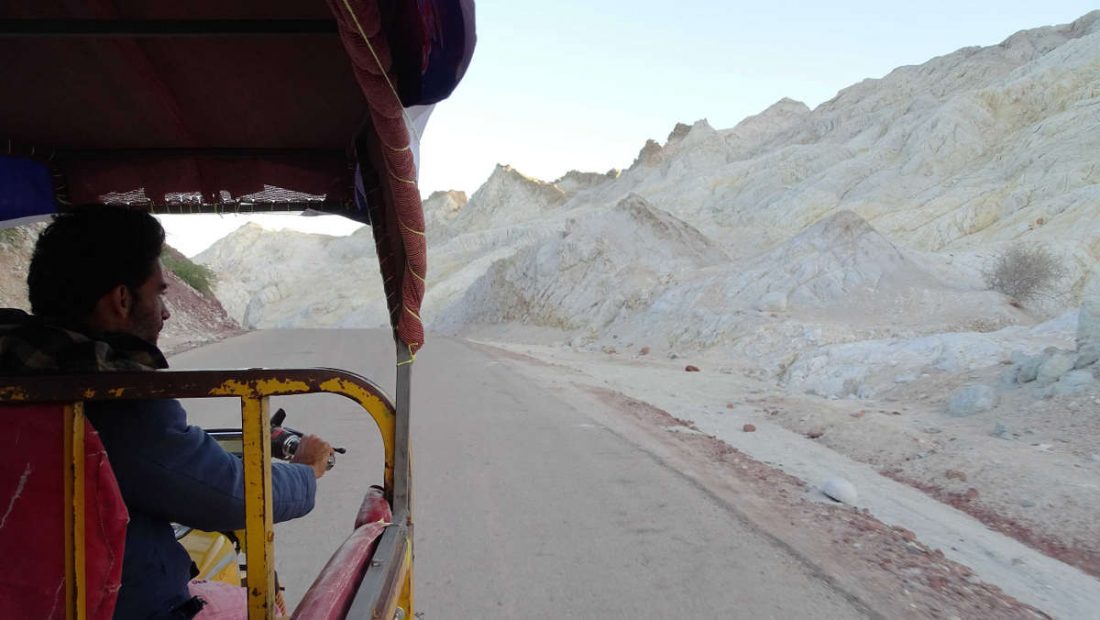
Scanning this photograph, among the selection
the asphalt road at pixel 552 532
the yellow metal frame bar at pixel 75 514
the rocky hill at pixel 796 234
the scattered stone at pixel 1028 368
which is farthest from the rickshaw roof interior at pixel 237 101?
the rocky hill at pixel 796 234

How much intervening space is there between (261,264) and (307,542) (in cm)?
7561

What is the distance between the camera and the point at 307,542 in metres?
4.41

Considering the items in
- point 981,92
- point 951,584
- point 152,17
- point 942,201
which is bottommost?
point 951,584

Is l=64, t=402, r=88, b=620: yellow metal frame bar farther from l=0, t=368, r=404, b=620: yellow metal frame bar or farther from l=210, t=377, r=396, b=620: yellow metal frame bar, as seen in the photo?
l=210, t=377, r=396, b=620: yellow metal frame bar

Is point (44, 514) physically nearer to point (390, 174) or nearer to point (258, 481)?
point (258, 481)

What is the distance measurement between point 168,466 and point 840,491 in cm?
555

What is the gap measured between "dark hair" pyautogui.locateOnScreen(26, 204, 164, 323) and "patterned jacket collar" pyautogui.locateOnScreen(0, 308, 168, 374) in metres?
0.06

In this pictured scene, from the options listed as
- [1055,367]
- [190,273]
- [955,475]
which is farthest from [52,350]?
[190,273]

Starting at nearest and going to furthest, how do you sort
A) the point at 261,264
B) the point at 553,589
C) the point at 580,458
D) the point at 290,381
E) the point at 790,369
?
the point at 290,381
the point at 553,589
the point at 580,458
the point at 790,369
the point at 261,264

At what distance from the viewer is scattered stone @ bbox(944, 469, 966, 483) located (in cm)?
698

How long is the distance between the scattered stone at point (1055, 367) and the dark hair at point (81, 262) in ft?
33.7

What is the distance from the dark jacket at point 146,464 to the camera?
158cm

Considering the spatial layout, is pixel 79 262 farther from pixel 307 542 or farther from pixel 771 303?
pixel 771 303

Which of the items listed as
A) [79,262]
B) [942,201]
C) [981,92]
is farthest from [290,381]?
[981,92]
